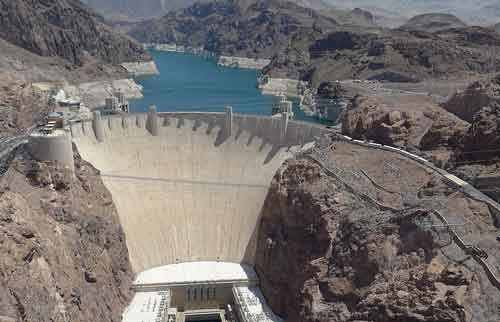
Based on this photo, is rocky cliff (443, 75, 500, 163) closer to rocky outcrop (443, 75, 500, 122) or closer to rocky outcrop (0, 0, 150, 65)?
rocky outcrop (443, 75, 500, 122)

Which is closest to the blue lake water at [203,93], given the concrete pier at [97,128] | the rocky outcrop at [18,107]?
the rocky outcrop at [18,107]

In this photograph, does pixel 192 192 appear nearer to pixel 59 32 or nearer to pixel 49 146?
pixel 49 146

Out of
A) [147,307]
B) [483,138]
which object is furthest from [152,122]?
[483,138]

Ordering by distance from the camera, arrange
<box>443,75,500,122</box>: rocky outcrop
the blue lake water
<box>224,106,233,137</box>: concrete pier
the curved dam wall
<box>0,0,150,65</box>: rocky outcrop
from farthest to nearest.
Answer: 1. <box>0,0,150,65</box>: rocky outcrop
2. the blue lake water
3. <box>224,106,233,137</box>: concrete pier
4. the curved dam wall
5. <box>443,75,500,122</box>: rocky outcrop

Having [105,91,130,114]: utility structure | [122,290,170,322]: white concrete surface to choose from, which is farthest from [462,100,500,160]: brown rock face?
[105,91,130,114]: utility structure

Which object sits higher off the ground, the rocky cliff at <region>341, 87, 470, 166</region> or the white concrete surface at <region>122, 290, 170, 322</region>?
the rocky cliff at <region>341, 87, 470, 166</region>

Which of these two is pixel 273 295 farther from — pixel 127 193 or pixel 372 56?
pixel 372 56

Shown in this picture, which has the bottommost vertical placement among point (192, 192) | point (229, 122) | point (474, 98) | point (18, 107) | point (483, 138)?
point (192, 192)
